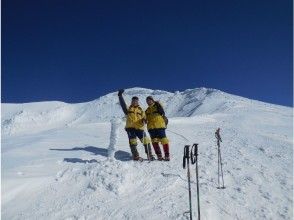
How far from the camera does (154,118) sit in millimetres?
10758

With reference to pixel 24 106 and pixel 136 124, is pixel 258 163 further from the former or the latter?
pixel 24 106

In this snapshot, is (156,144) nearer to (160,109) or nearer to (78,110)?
(160,109)

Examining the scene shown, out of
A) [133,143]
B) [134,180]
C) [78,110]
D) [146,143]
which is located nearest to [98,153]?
[133,143]

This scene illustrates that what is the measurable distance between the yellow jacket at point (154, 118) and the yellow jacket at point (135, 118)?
8.0 inches

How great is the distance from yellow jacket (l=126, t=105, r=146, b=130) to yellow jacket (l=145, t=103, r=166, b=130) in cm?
20

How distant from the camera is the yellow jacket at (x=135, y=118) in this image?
10.8 meters

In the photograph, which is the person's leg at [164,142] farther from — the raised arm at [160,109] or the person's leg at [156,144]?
the raised arm at [160,109]

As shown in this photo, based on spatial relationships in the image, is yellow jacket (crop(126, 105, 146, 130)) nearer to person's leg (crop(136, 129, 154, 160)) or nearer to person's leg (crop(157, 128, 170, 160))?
person's leg (crop(136, 129, 154, 160))

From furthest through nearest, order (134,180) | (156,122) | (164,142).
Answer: (156,122) < (164,142) < (134,180)

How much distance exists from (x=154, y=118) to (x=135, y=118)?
49cm

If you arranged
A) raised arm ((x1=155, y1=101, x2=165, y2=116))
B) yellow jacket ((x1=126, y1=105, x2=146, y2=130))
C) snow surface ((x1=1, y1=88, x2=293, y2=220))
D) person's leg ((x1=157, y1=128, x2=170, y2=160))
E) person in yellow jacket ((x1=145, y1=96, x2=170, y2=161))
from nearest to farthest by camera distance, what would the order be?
snow surface ((x1=1, y1=88, x2=293, y2=220))
person's leg ((x1=157, y1=128, x2=170, y2=160))
person in yellow jacket ((x1=145, y1=96, x2=170, y2=161))
raised arm ((x1=155, y1=101, x2=165, y2=116))
yellow jacket ((x1=126, y1=105, x2=146, y2=130))

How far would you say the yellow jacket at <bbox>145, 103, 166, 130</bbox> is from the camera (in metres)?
10.7

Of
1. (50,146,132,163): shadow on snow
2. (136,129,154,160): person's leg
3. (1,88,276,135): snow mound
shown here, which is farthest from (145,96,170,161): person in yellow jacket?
(1,88,276,135): snow mound

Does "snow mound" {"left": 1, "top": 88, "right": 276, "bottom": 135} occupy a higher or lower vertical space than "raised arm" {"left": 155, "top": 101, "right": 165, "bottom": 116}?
higher
